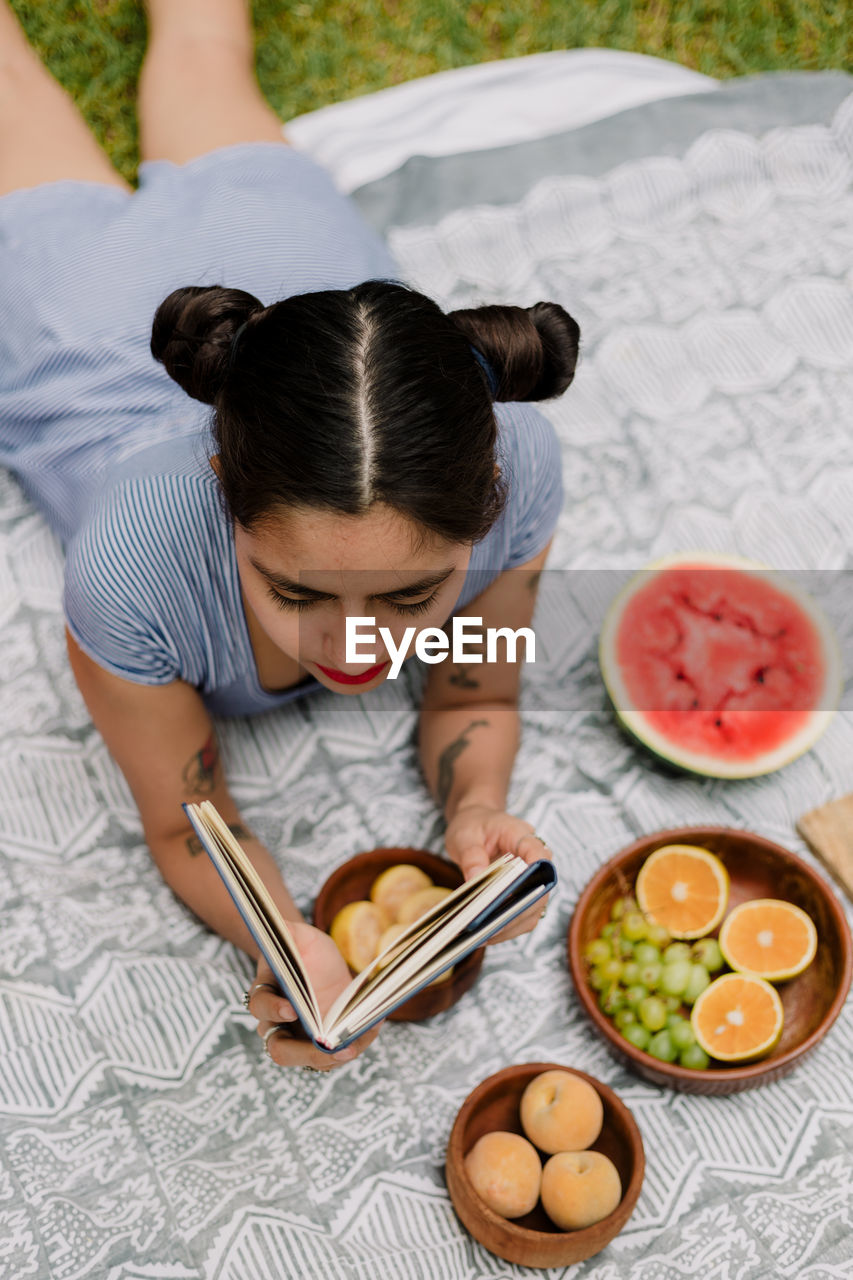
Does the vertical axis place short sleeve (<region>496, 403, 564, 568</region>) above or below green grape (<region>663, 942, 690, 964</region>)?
above

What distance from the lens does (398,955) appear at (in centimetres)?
123

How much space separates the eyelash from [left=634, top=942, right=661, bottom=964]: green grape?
699mm

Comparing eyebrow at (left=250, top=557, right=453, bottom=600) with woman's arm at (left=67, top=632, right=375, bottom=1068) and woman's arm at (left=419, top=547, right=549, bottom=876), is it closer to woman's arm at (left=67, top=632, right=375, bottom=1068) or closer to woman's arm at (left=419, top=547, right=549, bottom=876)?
woman's arm at (left=67, top=632, right=375, bottom=1068)

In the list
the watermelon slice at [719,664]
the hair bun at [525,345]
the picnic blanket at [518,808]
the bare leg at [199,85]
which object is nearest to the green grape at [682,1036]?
the picnic blanket at [518,808]

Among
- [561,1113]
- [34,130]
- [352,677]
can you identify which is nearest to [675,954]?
[561,1113]

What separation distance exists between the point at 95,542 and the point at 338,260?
2.55ft

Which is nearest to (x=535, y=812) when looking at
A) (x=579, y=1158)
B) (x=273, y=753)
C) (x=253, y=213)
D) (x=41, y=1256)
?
(x=273, y=753)

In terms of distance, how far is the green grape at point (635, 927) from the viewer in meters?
1.67

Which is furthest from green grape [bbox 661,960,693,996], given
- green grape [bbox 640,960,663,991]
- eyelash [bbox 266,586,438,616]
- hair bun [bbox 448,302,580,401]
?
hair bun [bbox 448,302,580,401]

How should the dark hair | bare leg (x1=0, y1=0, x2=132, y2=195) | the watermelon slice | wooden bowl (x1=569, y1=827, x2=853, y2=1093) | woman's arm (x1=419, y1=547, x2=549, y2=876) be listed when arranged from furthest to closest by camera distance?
bare leg (x1=0, y1=0, x2=132, y2=195)
the watermelon slice
woman's arm (x1=419, y1=547, x2=549, y2=876)
wooden bowl (x1=569, y1=827, x2=853, y2=1093)
the dark hair

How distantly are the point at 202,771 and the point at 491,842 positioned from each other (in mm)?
463

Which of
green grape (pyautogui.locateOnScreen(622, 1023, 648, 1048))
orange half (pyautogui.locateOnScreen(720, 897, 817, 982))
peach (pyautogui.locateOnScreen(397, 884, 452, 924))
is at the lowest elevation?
orange half (pyautogui.locateOnScreen(720, 897, 817, 982))

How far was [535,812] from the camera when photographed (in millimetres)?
1921

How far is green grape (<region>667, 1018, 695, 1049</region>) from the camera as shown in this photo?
1.56 m
